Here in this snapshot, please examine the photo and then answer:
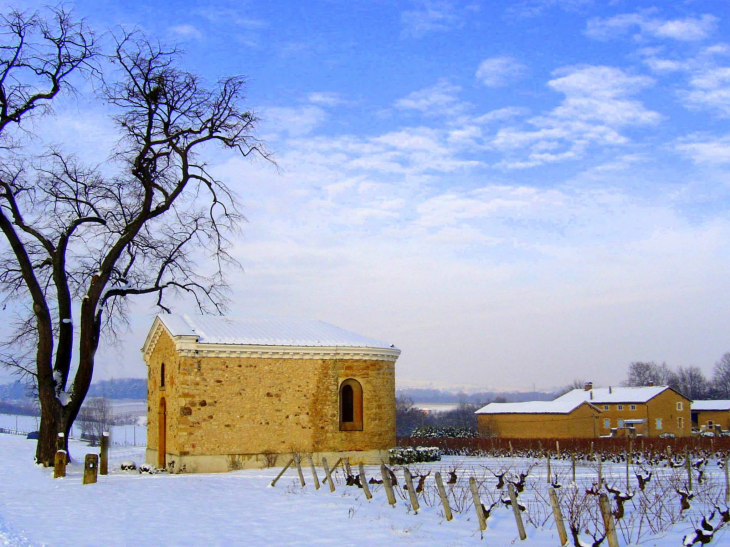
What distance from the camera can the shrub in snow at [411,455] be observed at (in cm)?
2736

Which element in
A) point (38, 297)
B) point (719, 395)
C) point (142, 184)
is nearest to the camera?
point (38, 297)

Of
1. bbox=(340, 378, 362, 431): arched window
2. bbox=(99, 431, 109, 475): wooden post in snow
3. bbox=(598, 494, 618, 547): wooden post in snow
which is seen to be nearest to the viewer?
bbox=(598, 494, 618, 547): wooden post in snow

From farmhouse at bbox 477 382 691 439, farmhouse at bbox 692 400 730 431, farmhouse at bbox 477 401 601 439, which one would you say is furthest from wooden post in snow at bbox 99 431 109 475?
farmhouse at bbox 692 400 730 431

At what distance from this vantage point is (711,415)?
252ft

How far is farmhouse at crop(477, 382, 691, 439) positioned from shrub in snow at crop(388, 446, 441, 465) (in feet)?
101

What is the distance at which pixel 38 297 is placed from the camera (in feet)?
77.4

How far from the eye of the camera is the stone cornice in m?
24.4

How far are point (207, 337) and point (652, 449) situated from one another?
70.9ft

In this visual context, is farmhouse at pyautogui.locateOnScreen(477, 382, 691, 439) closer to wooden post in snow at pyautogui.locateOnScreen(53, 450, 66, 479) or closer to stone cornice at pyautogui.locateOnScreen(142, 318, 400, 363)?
stone cornice at pyautogui.locateOnScreen(142, 318, 400, 363)

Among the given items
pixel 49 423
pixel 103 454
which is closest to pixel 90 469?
pixel 103 454

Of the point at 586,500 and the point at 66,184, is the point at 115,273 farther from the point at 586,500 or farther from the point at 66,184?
the point at 586,500

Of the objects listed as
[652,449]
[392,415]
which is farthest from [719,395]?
[392,415]

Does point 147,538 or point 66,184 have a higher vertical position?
point 66,184

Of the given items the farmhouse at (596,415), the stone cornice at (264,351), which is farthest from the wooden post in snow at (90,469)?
the farmhouse at (596,415)
